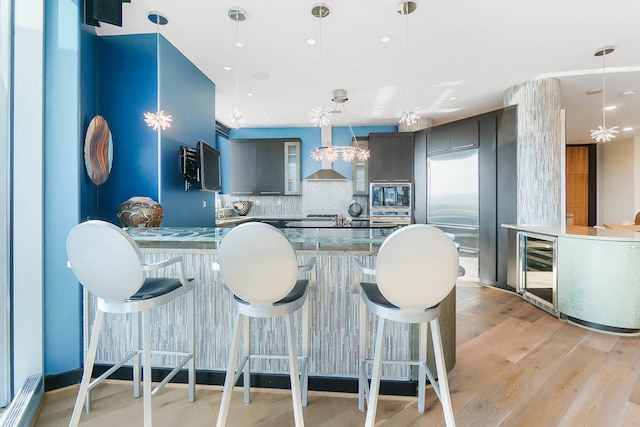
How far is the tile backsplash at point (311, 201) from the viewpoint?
18.9 feet

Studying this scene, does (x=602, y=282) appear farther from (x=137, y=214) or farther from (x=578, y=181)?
(x=578, y=181)

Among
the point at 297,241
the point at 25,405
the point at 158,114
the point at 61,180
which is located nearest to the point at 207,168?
the point at 158,114

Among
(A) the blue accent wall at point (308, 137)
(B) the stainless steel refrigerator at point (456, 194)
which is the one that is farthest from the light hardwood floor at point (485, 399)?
(A) the blue accent wall at point (308, 137)

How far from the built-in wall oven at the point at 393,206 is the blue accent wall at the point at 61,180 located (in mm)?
4168

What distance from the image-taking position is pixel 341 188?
5754mm

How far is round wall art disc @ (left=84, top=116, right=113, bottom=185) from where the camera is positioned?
203 cm

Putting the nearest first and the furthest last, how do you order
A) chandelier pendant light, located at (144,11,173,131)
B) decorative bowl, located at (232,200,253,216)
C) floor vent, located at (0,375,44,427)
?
1. floor vent, located at (0,375,44,427)
2. chandelier pendant light, located at (144,11,173,131)
3. decorative bowl, located at (232,200,253,216)

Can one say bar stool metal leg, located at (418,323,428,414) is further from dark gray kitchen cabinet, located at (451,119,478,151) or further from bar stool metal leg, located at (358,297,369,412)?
dark gray kitchen cabinet, located at (451,119,478,151)

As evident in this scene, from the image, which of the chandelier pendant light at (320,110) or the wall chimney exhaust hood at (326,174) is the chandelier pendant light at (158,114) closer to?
the chandelier pendant light at (320,110)

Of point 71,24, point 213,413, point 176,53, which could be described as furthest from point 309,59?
point 213,413

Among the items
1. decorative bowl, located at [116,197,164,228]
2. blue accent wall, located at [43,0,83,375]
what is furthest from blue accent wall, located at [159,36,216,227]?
blue accent wall, located at [43,0,83,375]

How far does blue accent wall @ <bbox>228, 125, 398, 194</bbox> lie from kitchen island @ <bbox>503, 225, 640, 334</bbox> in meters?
3.38

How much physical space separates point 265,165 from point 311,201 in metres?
1.15

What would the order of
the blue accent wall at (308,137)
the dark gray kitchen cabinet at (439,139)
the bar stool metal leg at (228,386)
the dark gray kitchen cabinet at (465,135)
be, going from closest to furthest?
the bar stool metal leg at (228,386), the dark gray kitchen cabinet at (465,135), the dark gray kitchen cabinet at (439,139), the blue accent wall at (308,137)
